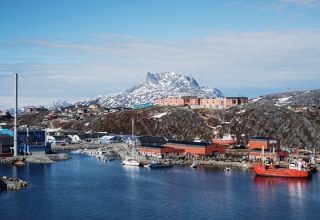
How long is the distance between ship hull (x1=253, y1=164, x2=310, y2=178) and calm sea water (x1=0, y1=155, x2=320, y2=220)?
2.17ft

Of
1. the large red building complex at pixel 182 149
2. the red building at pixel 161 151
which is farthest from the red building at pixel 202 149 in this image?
the red building at pixel 161 151

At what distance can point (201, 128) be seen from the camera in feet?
174

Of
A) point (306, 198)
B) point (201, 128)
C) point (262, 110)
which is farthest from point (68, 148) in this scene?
point (306, 198)

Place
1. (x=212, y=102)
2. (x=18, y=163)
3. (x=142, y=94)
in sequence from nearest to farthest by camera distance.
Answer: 1. (x=18, y=163)
2. (x=212, y=102)
3. (x=142, y=94)

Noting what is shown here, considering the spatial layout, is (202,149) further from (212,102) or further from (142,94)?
(142,94)

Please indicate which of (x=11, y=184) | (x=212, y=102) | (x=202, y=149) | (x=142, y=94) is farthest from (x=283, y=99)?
(x=142, y=94)

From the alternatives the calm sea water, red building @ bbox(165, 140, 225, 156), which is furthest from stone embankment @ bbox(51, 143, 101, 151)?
the calm sea water

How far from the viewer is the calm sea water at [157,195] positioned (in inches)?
834

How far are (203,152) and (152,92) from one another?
136444 millimetres

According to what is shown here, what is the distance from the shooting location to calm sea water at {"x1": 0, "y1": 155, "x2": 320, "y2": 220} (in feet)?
69.5

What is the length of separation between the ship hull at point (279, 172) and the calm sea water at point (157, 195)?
66 centimetres

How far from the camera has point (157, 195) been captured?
987 inches

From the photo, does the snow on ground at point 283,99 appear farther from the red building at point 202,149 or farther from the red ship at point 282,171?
the red ship at point 282,171

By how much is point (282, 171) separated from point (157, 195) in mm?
10083
